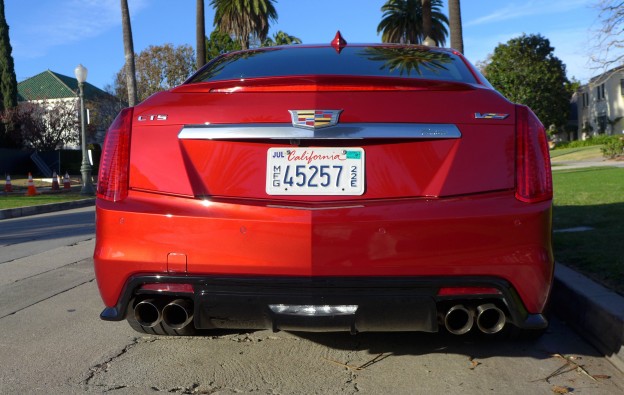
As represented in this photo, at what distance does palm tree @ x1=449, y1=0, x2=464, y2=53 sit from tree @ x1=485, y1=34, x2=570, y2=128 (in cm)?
3388

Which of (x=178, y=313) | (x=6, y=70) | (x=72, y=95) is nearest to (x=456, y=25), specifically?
(x=178, y=313)

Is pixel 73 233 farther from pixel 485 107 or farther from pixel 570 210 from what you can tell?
pixel 485 107

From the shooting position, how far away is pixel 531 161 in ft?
10.1

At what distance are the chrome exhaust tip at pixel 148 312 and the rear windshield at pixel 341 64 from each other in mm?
1278

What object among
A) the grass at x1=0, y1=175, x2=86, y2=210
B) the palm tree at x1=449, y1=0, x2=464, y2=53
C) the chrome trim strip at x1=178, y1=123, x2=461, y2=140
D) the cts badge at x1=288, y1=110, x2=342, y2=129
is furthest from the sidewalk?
the grass at x1=0, y1=175, x2=86, y2=210

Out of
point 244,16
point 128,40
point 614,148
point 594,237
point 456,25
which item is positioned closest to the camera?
point 594,237

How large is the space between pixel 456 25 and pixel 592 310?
14.4 m

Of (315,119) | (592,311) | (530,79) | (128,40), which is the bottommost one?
(592,311)

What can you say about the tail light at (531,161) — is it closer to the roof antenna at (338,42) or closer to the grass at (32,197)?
the roof antenna at (338,42)

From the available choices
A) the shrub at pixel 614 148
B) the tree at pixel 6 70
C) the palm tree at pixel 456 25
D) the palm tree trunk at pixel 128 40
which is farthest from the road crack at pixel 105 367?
the tree at pixel 6 70

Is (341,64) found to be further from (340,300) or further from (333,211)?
(340,300)

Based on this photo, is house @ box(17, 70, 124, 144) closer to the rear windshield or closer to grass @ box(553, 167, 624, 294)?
grass @ box(553, 167, 624, 294)

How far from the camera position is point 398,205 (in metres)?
2.95

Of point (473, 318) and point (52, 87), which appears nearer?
point (473, 318)
